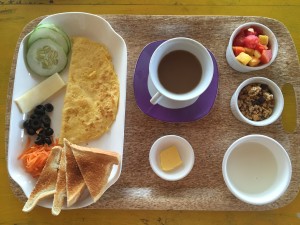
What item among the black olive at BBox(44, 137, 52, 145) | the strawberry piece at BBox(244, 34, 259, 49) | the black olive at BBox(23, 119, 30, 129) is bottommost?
the black olive at BBox(44, 137, 52, 145)

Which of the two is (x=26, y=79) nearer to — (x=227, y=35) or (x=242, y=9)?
(x=227, y=35)

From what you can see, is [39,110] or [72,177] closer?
[72,177]

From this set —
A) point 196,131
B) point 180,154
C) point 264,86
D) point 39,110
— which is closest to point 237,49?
point 264,86

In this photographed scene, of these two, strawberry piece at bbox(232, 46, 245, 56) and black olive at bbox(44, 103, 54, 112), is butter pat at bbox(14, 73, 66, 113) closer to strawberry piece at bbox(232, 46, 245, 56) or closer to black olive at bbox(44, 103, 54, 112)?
black olive at bbox(44, 103, 54, 112)

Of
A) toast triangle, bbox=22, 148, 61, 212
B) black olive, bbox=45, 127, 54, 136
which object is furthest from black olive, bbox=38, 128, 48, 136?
toast triangle, bbox=22, 148, 61, 212

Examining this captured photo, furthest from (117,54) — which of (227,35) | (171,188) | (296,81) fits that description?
(296,81)

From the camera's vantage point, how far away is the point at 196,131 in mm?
1526

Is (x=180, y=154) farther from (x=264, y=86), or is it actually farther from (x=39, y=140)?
(x=39, y=140)

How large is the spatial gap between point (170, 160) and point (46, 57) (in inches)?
24.6

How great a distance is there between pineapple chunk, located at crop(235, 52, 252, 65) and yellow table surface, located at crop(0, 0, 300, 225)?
0.26 metres

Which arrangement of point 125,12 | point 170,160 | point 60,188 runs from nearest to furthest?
1. point 60,188
2. point 170,160
3. point 125,12

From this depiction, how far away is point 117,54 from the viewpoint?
1.55m

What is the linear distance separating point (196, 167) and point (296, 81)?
0.54 metres

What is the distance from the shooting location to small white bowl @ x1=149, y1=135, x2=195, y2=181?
1.45m
